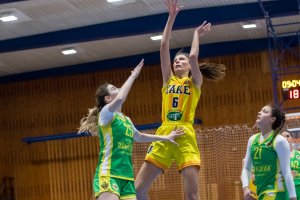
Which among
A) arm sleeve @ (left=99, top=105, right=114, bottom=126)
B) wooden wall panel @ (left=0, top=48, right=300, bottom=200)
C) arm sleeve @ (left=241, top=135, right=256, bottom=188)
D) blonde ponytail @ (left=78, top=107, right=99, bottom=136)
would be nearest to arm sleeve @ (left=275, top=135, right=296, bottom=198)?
arm sleeve @ (left=241, top=135, right=256, bottom=188)

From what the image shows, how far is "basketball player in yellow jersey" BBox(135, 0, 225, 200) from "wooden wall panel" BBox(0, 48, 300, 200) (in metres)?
13.0

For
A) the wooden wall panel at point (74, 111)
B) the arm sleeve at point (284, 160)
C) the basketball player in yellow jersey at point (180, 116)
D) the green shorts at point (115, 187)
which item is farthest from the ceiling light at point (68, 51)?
the arm sleeve at point (284, 160)

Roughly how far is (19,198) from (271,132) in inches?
691

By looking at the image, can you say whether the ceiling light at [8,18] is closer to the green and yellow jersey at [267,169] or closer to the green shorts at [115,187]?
the green shorts at [115,187]

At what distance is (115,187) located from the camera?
816cm

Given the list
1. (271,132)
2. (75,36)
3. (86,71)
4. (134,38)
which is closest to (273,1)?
(134,38)

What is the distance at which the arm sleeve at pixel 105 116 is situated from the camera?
838 cm

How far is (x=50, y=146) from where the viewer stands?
24156mm

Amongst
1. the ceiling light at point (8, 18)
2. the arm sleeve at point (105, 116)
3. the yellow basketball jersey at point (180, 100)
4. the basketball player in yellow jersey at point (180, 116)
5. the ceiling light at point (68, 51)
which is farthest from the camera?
the ceiling light at point (68, 51)

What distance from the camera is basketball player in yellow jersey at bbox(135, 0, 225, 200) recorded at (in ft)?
29.7

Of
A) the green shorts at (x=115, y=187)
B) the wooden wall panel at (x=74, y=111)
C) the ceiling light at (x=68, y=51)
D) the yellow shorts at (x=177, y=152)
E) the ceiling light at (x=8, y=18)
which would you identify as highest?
the ceiling light at (x=68, y=51)

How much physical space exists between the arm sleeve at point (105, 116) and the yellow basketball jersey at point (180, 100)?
1.25m

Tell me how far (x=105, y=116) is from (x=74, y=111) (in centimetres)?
1655

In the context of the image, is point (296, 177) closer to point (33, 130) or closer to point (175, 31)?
point (175, 31)
